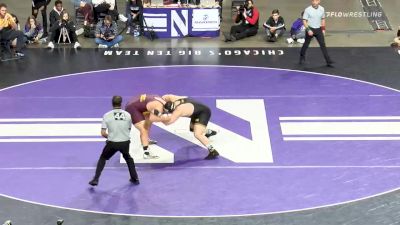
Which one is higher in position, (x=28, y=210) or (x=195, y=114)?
(x=195, y=114)

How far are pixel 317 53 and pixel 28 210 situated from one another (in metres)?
10.8

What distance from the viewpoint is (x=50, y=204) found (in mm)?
12633

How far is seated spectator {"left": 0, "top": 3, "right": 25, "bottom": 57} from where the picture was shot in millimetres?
20109

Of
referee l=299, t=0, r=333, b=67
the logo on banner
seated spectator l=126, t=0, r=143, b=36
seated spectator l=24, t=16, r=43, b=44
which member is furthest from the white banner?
seated spectator l=24, t=16, r=43, b=44

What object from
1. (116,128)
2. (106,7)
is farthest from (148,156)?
(106,7)

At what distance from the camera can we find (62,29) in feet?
70.3

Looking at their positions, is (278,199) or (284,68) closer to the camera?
(278,199)

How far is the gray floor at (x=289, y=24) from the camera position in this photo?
2161 cm

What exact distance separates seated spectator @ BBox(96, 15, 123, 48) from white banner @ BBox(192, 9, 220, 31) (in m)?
2.32

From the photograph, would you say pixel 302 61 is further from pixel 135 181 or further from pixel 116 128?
pixel 116 128

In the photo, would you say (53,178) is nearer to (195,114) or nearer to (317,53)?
(195,114)

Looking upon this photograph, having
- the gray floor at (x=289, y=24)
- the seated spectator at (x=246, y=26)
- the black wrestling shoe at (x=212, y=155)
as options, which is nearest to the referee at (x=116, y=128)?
the black wrestling shoe at (x=212, y=155)

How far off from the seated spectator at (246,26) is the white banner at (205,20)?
0.57 meters

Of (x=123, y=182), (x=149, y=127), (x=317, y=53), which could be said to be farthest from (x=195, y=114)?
(x=317, y=53)
